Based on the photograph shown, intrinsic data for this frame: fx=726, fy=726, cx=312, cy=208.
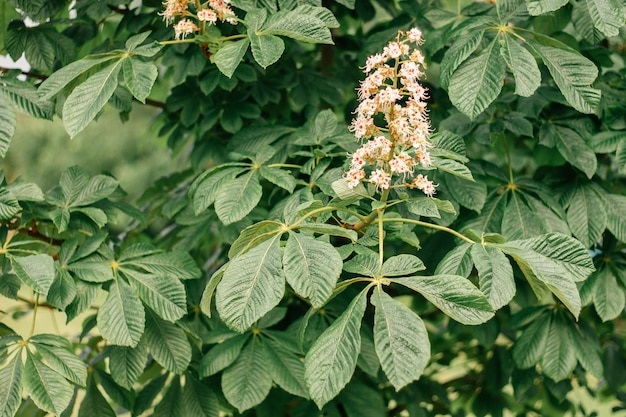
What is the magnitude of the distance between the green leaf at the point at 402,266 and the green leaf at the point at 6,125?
27.0 inches

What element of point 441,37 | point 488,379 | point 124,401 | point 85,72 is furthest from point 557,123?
point 124,401

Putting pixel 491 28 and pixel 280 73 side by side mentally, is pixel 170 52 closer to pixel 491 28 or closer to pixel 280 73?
pixel 280 73

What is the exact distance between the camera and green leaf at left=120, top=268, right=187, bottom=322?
1296mm

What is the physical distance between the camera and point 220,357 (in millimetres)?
1406

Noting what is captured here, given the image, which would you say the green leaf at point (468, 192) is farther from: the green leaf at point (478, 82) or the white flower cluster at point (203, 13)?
the white flower cluster at point (203, 13)

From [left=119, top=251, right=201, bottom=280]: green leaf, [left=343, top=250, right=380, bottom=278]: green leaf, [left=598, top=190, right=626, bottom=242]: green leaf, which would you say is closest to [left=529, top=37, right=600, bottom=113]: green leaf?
[left=598, top=190, right=626, bottom=242]: green leaf

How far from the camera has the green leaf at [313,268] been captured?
977mm

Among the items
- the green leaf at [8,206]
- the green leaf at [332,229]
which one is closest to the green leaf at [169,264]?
the green leaf at [8,206]

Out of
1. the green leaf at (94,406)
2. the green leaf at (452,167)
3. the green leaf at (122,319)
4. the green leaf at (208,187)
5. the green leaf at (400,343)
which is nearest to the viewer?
the green leaf at (400,343)

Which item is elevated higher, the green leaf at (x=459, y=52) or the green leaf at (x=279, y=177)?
the green leaf at (x=459, y=52)

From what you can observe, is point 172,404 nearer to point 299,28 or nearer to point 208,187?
point 208,187

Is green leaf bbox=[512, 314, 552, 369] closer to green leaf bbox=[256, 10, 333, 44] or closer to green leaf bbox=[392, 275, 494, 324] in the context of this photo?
green leaf bbox=[392, 275, 494, 324]

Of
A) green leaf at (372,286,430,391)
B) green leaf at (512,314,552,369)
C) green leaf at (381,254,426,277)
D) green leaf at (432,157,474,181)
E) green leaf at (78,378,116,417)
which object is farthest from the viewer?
green leaf at (512,314,552,369)

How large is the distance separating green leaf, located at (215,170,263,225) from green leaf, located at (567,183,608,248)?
667mm
